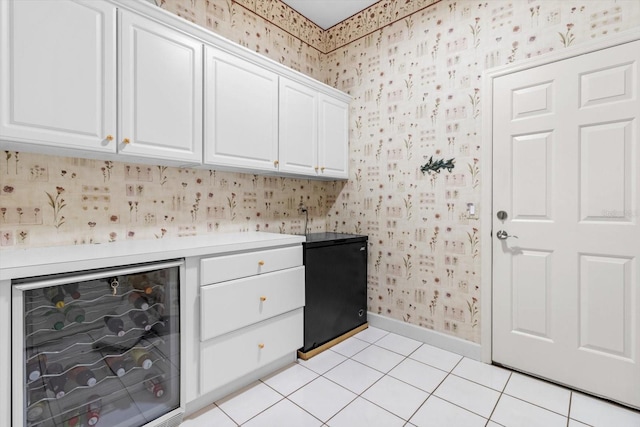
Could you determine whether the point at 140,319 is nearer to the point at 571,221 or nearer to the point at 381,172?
the point at 381,172

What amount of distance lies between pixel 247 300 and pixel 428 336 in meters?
1.63

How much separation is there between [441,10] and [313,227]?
2250mm

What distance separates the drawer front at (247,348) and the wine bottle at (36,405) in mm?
656

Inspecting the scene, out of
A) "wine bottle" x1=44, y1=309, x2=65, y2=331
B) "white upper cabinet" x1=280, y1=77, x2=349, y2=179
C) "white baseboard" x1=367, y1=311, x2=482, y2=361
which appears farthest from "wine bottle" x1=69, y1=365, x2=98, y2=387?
"white baseboard" x1=367, y1=311, x2=482, y2=361

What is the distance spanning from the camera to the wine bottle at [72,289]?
1.31m

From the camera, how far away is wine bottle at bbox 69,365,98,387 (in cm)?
136

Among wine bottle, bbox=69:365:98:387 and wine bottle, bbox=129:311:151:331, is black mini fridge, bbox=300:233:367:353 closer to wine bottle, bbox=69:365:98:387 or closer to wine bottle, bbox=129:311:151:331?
wine bottle, bbox=129:311:151:331

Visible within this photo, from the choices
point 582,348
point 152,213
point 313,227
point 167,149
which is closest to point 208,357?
point 152,213

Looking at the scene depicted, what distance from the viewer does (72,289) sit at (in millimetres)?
1332

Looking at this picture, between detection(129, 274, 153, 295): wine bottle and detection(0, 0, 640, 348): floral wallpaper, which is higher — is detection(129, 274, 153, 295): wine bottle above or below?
below

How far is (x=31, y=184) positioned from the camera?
161 centimetres

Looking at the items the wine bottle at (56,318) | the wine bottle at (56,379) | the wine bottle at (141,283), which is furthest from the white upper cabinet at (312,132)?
the wine bottle at (56,379)

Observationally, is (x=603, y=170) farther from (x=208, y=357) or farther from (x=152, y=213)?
(x=152, y=213)

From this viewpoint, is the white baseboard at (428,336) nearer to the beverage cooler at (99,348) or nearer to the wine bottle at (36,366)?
the beverage cooler at (99,348)
